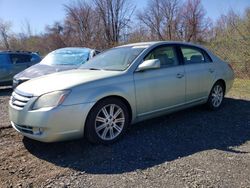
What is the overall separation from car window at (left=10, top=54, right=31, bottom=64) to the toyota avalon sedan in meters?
6.67

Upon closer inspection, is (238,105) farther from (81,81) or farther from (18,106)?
(18,106)

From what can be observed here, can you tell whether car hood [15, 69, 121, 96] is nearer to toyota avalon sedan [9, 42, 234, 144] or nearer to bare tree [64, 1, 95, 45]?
toyota avalon sedan [9, 42, 234, 144]

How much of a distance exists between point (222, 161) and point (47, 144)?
2431mm

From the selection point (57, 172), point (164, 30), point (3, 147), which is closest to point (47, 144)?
point (3, 147)

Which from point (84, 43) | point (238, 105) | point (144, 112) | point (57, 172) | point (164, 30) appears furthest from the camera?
point (84, 43)

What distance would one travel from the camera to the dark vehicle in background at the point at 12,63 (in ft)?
35.1

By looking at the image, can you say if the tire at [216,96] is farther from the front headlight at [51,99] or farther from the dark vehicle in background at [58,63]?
the dark vehicle in background at [58,63]

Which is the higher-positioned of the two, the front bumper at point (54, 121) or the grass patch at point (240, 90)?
the front bumper at point (54, 121)

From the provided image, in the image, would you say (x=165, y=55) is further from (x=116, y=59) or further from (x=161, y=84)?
(x=116, y=59)

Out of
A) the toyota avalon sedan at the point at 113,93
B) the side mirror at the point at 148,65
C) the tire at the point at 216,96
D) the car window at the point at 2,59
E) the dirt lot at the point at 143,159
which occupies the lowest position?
the dirt lot at the point at 143,159

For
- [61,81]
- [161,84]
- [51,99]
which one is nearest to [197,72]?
[161,84]

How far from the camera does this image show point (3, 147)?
14.3 ft

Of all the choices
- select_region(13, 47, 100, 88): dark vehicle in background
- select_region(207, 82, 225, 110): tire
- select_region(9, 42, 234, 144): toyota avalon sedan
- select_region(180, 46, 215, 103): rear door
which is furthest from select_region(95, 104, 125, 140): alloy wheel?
select_region(13, 47, 100, 88): dark vehicle in background

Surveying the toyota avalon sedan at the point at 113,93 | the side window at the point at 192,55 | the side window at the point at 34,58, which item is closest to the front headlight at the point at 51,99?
the toyota avalon sedan at the point at 113,93
